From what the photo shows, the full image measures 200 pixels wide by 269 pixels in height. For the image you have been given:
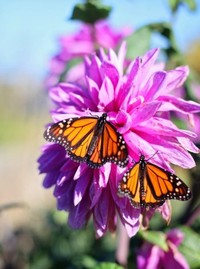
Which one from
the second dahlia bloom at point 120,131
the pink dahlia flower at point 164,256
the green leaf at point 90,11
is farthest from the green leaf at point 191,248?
the green leaf at point 90,11

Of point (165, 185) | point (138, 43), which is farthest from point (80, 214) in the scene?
point (138, 43)

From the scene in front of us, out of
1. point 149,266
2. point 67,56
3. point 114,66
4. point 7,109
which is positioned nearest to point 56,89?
point 114,66

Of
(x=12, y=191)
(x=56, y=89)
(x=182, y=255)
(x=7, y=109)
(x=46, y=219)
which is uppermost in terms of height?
(x=56, y=89)

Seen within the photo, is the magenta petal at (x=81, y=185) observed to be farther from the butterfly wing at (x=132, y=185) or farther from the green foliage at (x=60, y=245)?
the green foliage at (x=60, y=245)

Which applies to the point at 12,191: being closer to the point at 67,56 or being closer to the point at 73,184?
the point at 67,56

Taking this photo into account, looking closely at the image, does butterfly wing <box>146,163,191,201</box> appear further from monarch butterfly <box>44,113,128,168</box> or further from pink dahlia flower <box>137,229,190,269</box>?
pink dahlia flower <box>137,229,190,269</box>

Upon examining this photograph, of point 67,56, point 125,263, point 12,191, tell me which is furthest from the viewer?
point 12,191
